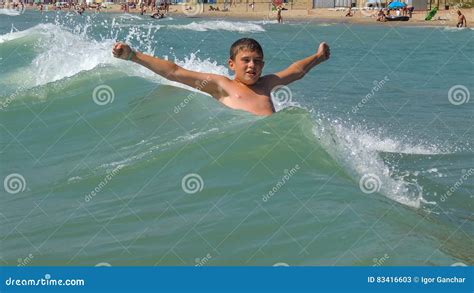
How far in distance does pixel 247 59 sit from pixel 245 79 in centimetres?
26

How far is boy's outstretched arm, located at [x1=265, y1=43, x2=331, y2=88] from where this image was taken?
7957mm

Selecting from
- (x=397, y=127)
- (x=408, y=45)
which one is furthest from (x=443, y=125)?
(x=408, y=45)

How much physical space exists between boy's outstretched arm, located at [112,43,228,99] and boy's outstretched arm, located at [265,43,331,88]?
522mm

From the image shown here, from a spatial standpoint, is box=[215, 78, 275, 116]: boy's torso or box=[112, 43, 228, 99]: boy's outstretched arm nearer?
box=[112, 43, 228, 99]: boy's outstretched arm

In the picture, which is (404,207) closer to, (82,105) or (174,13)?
(82,105)

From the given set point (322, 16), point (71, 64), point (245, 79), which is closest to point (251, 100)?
point (245, 79)

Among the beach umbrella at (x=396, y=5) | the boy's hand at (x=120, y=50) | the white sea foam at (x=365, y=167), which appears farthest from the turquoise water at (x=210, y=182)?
the beach umbrella at (x=396, y=5)

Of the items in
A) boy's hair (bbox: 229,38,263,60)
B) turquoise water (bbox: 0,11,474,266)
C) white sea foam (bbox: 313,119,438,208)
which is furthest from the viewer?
boy's hair (bbox: 229,38,263,60)

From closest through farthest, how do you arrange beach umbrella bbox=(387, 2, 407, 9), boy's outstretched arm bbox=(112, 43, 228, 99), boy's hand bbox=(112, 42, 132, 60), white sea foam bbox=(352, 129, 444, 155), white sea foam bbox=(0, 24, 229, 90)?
boy's hand bbox=(112, 42, 132, 60) → boy's outstretched arm bbox=(112, 43, 228, 99) → white sea foam bbox=(352, 129, 444, 155) → white sea foam bbox=(0, 24, 229, 90) → beach umbrella bbox=(387, 2, 407, 9)

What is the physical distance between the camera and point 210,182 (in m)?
6.32

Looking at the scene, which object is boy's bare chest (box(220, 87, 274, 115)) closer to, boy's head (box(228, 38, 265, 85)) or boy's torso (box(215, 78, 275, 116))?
boy's torso (box(215, 78, 275, 116))

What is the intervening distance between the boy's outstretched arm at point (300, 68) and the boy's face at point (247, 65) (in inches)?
9.2

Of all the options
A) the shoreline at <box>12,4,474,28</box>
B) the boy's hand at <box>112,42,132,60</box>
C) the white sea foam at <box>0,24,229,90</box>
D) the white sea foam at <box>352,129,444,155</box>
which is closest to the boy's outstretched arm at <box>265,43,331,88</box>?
the boy's hand at <box>112,42,132,60</box>

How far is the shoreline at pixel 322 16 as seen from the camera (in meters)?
57.8
